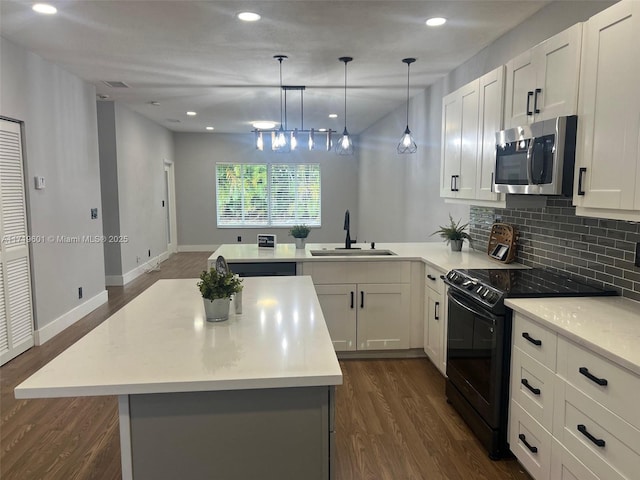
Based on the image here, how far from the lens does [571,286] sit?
2473mm

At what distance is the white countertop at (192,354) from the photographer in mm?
1398

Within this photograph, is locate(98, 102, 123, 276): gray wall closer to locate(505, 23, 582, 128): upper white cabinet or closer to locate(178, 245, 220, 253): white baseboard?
locate(178, 245, 220, 253): white baseboard

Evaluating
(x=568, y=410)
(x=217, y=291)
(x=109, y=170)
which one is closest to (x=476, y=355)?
(x=568, y=410)

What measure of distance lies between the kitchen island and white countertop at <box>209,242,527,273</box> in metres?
1.97

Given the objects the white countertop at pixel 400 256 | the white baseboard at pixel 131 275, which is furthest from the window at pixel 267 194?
the white countertop at pixel 400 256

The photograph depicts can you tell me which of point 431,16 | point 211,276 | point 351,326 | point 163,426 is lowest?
point 351,326

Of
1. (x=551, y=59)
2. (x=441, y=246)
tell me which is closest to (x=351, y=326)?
(x=441, y=246)

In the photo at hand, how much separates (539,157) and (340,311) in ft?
6.64

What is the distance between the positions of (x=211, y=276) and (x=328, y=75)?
358 cm

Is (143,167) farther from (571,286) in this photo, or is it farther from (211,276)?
(571,286)

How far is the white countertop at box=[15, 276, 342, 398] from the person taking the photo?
4.59 ft

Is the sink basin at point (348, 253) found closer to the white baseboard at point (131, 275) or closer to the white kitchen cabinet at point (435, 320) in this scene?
the white kitchen cabinet at point (435, 320)

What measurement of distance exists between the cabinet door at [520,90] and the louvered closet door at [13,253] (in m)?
3.91

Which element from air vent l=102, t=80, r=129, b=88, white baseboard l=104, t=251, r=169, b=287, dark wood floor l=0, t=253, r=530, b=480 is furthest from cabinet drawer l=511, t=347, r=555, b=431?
white baseboard l=104, t=251, r=169, b=287
